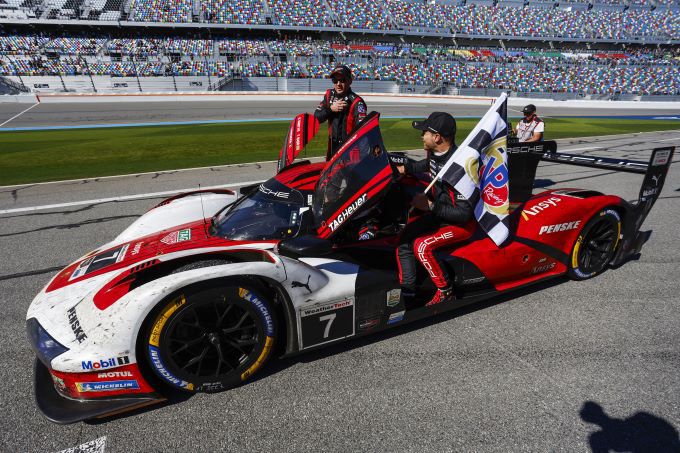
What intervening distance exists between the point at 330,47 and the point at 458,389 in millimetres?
44302

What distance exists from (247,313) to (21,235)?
495 centimetres

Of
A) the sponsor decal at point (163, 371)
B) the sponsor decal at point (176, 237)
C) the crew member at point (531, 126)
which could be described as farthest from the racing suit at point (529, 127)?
the sponsor decal at point (163, 371)

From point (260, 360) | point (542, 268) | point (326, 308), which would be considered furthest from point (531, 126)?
point (260, 360)

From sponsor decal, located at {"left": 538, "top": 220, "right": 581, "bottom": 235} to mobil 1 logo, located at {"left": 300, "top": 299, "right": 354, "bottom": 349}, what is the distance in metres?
2.21

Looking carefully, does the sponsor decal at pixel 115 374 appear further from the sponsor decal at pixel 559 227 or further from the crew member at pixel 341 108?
the sponsor decal at pixel 559 227

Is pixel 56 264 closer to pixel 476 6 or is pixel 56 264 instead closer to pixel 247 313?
pixel 247 313

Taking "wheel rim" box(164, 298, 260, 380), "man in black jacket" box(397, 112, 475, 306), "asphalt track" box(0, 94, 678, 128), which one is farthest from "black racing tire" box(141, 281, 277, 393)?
"asphalt track" box(0, 94, 678, 128)

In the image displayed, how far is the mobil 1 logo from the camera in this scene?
2.74 meters

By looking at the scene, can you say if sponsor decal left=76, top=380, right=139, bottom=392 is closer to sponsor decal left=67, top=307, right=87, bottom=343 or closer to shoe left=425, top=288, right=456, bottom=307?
sponsor decal left=67, top=307, right=87, bottom=343

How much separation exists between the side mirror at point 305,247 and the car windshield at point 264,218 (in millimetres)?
556

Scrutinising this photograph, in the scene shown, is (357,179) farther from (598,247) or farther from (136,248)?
(598,247)

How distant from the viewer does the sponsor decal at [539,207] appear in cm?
390

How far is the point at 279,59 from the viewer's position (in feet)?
124

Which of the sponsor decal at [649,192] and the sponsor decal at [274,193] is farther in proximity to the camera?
the sponsor decal at [649,192]
